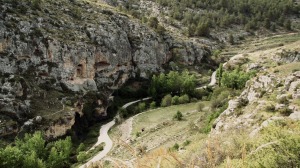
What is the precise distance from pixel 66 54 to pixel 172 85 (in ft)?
133

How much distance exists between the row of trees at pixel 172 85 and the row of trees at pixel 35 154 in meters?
52.0

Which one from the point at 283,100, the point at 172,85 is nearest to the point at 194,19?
the point at 172,85

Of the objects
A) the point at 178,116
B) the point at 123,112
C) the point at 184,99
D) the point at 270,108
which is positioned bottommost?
the point at 123,112

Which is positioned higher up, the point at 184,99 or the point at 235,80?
the point at 235,80

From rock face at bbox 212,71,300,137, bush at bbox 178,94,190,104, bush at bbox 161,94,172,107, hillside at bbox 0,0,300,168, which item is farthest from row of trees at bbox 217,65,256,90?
rock face at bbox 212,71,300,137

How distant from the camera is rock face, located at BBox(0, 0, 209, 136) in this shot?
86438mm

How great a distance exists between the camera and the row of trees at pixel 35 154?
5512cm

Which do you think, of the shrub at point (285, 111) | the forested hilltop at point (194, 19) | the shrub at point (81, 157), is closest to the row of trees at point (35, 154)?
the shrub at point (81, 157)

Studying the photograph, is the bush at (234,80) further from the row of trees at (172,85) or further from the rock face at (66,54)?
the rock face at (66,54)

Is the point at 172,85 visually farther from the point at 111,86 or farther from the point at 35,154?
the point at 35,154

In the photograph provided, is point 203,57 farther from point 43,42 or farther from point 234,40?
point 43,42

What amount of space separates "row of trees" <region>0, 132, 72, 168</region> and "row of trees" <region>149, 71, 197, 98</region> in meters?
52.0

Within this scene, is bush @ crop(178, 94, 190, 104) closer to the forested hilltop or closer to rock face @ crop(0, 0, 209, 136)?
rock face @ crop(0, 0, 209, 136)

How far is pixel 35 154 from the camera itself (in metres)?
61.7
